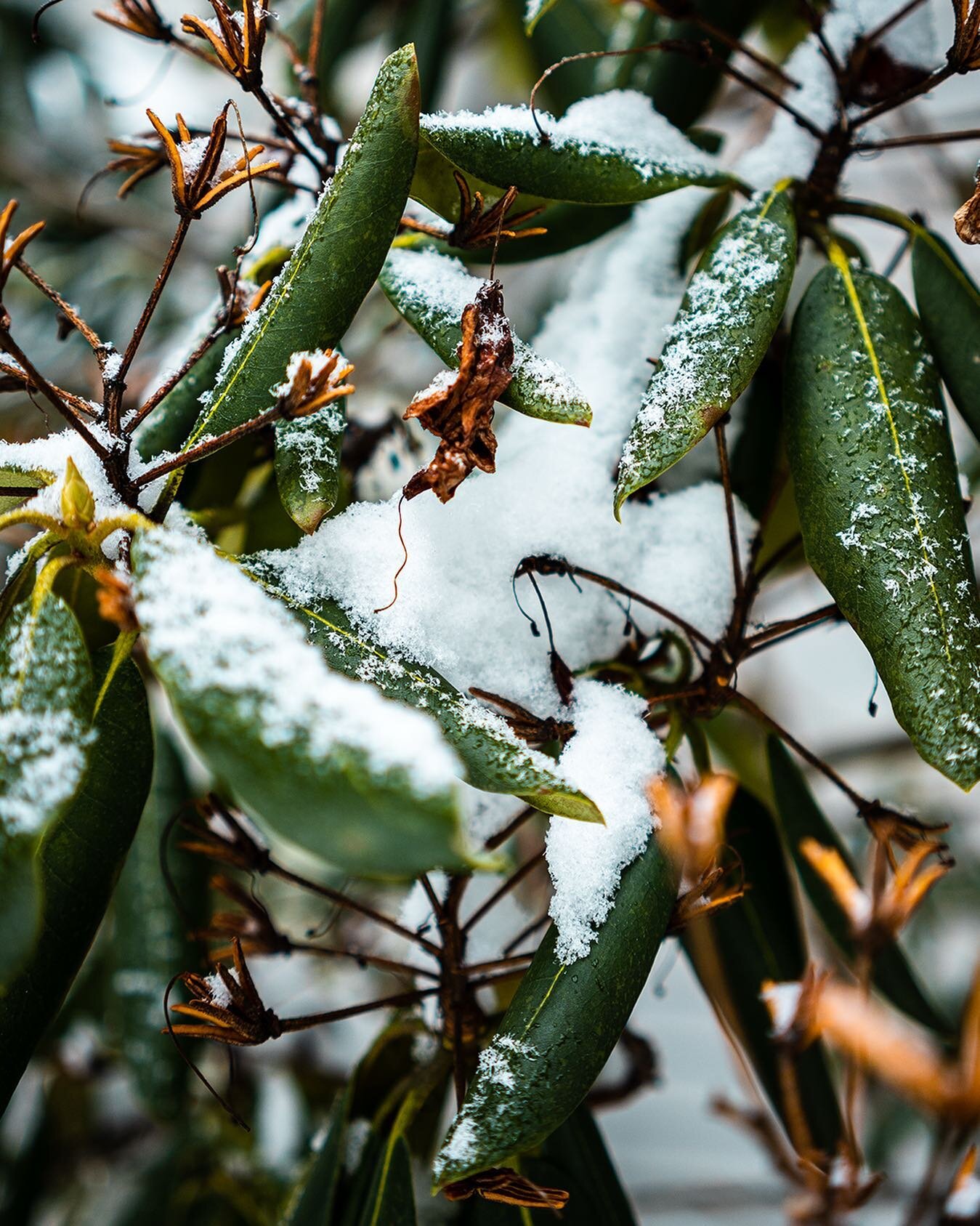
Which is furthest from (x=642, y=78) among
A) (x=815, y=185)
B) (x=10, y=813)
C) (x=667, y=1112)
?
(x=667, y=1112)

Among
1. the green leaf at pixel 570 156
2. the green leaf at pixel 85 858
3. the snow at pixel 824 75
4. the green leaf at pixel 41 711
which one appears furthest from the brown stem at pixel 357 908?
the snow at pixel 824 75

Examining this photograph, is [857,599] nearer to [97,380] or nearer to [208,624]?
[208,624]

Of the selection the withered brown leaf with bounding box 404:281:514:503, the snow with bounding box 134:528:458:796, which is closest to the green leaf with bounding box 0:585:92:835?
the snow with bounding box 134:528:458:796

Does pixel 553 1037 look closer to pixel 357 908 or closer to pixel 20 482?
pixel 357 908

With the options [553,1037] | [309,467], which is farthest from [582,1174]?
[309,467]

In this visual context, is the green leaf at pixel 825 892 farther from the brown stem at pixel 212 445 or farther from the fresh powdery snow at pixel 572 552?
the brown stem at pixel 212 445

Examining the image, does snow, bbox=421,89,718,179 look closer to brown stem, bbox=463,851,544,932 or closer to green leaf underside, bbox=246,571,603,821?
green leaf underside, bbox=246,571,603,821
